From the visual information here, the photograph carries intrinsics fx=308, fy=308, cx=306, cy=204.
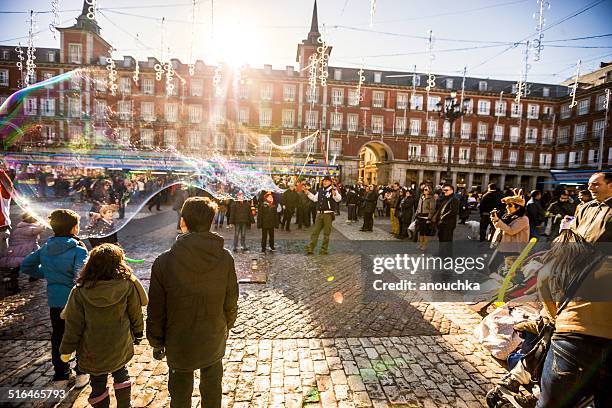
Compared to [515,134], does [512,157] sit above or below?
below

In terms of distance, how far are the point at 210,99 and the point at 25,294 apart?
37918 millimetres

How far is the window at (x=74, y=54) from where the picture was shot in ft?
115

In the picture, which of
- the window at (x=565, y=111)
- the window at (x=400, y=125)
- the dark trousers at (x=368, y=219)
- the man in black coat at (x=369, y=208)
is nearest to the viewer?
the man in black coat at (x=369, y=208)

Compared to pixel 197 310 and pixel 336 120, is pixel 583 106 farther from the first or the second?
pixel 197 310

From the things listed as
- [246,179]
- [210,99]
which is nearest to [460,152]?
[210,99]

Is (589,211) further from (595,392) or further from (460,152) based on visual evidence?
(460,152)

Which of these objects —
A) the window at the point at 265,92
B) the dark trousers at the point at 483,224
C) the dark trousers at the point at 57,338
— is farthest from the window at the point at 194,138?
the dark trousers at the point at 57,338

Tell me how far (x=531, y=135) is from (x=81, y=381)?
2168 inches

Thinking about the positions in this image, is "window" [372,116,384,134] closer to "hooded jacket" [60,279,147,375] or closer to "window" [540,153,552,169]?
"window" [540,153,552,169]

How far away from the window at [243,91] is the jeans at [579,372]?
41.7 m

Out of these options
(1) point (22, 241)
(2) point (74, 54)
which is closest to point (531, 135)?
(1) point (22, 241)

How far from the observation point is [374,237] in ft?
36.4

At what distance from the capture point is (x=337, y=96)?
40844 millimetres

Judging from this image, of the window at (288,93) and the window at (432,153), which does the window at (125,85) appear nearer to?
the window at (288,93)
